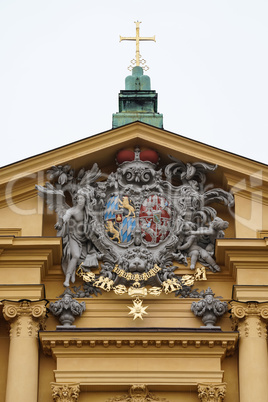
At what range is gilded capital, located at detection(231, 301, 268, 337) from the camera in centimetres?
2147

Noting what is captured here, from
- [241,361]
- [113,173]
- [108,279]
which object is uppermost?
[113,173]

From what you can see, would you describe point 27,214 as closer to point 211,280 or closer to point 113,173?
point 113,173

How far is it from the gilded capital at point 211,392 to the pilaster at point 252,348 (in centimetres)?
34

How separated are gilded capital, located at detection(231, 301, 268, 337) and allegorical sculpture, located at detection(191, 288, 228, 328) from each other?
30cm

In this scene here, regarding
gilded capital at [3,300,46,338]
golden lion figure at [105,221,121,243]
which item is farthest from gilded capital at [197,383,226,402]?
golden lion figure at [105,221,121,243]

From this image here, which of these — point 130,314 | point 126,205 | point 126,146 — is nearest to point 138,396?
point 130,314

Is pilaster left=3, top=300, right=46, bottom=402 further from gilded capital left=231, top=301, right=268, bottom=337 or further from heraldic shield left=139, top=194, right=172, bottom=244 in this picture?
gilded capital left=231, top=301, right=268, bottom=337

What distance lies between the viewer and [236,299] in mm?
21703

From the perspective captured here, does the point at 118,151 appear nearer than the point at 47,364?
No

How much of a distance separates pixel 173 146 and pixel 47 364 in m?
4.66

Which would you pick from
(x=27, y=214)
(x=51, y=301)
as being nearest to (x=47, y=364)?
(x=51, y=301)

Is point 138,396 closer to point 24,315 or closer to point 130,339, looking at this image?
point 130,339

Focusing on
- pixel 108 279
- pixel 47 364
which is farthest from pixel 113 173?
pixel 47 364

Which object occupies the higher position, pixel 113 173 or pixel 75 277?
pixel 113 173
